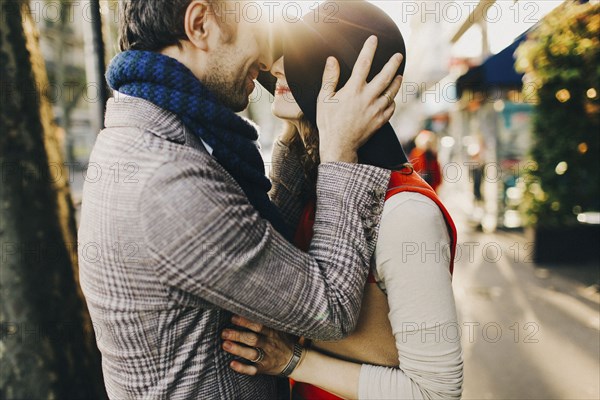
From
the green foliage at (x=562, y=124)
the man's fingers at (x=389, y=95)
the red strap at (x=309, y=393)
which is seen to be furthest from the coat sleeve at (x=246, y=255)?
the green foliage at (x=562, y=124)

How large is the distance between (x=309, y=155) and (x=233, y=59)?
0.49 metres

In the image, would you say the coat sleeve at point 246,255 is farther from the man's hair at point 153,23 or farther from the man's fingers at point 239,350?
the man's hair at point 153,23

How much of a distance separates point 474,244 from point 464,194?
24.1 feet

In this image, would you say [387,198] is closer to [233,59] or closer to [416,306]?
[416,306]

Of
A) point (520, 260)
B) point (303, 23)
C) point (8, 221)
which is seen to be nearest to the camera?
point (303, 23)

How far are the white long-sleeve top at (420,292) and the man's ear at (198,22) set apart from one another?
751 mm

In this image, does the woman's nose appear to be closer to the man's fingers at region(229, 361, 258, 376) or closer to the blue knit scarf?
the blue knit scarf

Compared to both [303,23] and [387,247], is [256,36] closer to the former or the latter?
[303,23]

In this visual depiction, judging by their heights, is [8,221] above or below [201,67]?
below

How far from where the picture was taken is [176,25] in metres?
1.34

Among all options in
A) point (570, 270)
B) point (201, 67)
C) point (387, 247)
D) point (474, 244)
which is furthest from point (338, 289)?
Answer: point (474, 244)

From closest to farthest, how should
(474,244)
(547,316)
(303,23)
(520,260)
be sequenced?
1. (303,23)
2. (547,316)
3. (520,260)
4. (474,244)

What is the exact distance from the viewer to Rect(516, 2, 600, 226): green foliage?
603cm

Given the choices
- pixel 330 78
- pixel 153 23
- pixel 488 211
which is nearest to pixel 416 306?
pixel 330 78
